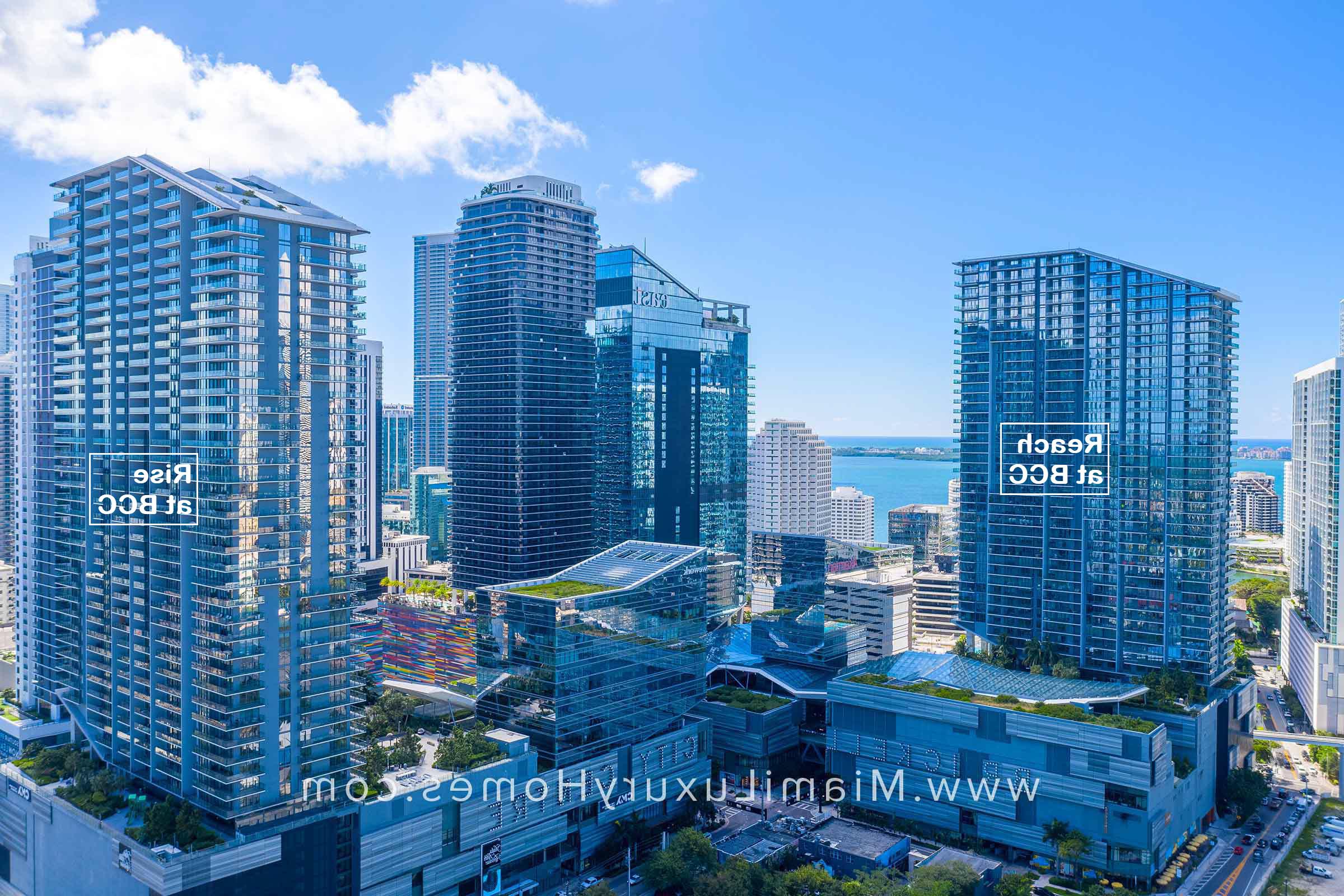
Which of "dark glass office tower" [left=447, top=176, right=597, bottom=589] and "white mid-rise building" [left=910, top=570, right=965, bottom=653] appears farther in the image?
"white mid-rise building" [left=910, top=570, right=965, bottom=653]

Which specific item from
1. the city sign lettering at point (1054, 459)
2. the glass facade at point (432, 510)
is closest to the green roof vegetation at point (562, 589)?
the city sign lettering at point (1054, 459)

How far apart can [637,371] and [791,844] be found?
59680 mm

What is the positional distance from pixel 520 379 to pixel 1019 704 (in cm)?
5898

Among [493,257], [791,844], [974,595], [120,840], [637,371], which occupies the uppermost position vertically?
[493,257]

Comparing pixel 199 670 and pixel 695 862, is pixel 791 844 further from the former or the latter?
pixel 199 670

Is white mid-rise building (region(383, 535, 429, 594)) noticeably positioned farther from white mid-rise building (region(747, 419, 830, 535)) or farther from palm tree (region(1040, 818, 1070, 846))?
palm tree (region(1040, 818, 1070, 846))

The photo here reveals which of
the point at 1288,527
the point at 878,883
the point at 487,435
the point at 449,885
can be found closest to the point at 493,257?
the point at 487,435

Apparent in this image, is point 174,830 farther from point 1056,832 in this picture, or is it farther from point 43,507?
point 1056,832

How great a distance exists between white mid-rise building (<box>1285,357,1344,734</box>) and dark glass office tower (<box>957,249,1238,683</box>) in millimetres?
18768

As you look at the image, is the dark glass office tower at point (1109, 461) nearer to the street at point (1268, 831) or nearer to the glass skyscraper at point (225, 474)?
the street at point (1268, 831)

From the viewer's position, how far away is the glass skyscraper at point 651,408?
10919cm

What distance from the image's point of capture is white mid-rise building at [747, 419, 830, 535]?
177000 millimetres

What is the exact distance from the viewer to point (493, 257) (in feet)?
338

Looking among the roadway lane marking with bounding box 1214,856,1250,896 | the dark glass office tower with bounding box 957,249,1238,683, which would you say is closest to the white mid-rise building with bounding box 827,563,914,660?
the dark glass office tower with bounding box 957,249,1238,683
